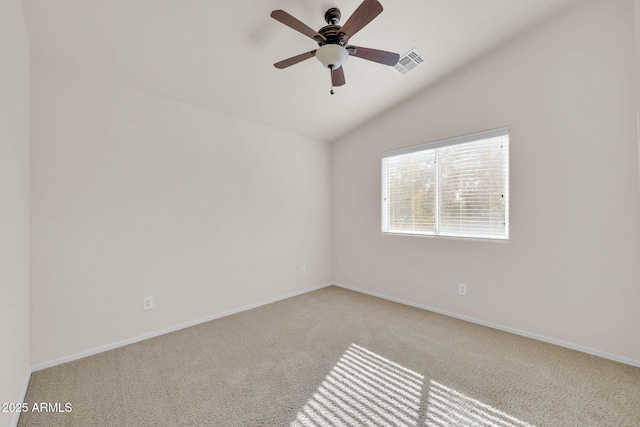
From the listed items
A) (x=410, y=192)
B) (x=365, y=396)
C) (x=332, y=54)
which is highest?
(x=332, y=54)

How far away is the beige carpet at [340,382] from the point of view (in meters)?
1.62

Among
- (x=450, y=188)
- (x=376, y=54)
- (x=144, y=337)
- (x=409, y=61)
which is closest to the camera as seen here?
(x=376, y=54)

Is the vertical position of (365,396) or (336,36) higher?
(336,36)

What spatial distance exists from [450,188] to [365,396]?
2.34 m

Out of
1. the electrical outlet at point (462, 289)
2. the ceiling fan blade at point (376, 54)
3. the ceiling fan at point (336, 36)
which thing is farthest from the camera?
the electrical outlet at point (462, 289)

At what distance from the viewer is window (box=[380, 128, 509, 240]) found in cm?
285

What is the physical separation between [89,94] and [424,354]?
3.54m

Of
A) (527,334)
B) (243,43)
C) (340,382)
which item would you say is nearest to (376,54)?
(243,43)

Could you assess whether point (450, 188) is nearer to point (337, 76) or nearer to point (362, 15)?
point (337, 76)

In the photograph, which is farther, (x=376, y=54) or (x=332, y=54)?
(x=376, y=54)

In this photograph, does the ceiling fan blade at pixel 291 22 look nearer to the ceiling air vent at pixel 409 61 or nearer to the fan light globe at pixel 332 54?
the fan light globe at pixel 332 54

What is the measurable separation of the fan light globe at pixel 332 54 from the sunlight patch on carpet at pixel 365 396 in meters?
2.28

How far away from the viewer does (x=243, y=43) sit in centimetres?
228

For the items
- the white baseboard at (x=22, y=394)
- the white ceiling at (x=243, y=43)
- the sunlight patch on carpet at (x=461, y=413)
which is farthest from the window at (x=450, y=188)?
the white baseboard at (x=22, y=394)
